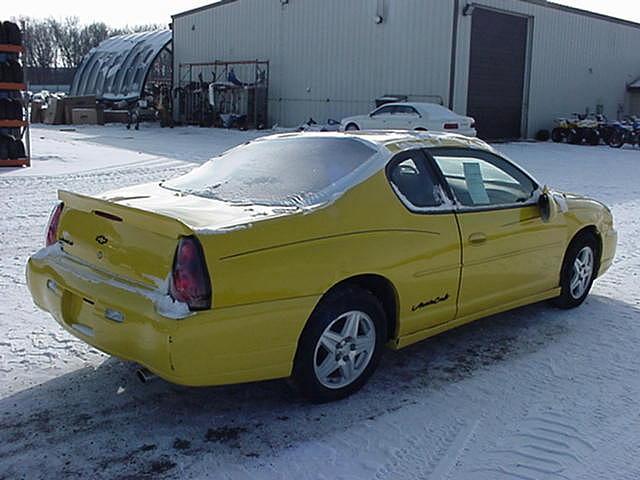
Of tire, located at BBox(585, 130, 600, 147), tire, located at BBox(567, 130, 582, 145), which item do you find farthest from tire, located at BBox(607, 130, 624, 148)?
tire, located at BBox(567, 130, 582, 145)

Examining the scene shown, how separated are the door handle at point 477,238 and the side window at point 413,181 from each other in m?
0.34

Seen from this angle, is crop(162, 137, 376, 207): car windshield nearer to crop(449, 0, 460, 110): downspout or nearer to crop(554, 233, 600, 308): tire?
crop(554, 233, 600, 308): tire

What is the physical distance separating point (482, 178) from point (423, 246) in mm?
1042

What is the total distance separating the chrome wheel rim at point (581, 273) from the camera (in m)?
5.69

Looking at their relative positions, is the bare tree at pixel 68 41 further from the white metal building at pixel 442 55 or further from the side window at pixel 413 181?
the side window at pixel 413 181

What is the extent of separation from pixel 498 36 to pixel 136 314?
25410 millimetres

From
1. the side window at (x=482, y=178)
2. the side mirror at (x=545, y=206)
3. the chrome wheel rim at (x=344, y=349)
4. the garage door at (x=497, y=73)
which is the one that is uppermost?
the garage door at (x=497, y=73)

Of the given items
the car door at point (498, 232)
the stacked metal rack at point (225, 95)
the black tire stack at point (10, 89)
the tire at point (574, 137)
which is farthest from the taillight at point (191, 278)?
the stacked metal rack at point (225, 95)

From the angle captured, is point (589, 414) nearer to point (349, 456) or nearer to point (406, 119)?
point (349, 456)

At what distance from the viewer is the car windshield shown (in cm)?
404

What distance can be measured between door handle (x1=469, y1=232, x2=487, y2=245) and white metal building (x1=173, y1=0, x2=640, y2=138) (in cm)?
2074

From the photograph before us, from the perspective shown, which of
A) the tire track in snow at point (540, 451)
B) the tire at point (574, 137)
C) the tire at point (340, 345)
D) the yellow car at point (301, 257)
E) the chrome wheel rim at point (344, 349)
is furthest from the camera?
the tire at point (574, 137)

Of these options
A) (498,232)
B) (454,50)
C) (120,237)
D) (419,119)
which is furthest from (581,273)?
(454,50)

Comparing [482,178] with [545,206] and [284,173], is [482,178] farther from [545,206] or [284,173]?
[284,173]
